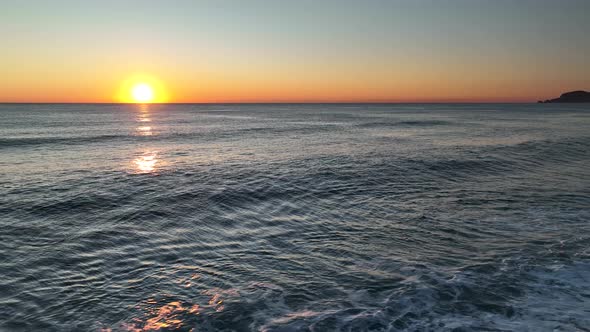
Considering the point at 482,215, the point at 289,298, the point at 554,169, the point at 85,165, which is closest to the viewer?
the point at 289,298

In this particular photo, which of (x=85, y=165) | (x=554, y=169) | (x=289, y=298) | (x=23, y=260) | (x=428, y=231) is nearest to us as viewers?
(x=289, y=298)

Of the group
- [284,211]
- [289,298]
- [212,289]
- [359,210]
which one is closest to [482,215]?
[359,210]

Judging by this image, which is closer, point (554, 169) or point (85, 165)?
point (554, 169)

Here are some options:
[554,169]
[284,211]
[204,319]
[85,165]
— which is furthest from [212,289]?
[554,169]

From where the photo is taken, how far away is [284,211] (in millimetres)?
17016

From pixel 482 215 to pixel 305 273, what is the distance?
29.8ft

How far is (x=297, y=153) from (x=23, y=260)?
85.2 ft

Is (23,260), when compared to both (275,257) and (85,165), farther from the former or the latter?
(85,165)

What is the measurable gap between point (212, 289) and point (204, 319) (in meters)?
1.42

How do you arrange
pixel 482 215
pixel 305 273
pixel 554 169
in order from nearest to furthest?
pixel 305 273 → pixel 482 215 → pixel 554 169

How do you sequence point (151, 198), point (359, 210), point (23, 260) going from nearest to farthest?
point (23, 260), point (359, 210), point (151, 198)

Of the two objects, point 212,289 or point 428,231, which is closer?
point 212,289

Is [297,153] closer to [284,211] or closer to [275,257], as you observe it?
[284,211]

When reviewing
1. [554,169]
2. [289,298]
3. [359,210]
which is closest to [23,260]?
[289,298]
